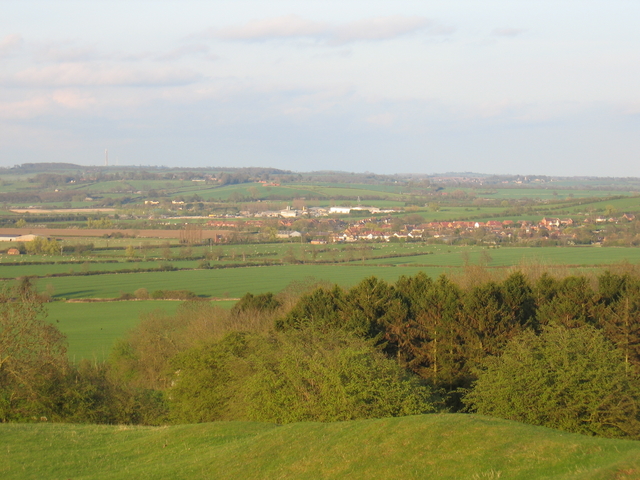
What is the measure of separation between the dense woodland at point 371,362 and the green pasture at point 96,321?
13.8 feet

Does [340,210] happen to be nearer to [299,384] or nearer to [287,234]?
[287,234]

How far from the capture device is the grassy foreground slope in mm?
11562

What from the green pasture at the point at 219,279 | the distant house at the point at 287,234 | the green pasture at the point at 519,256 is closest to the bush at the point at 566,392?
the green pasture at the point at 219,279

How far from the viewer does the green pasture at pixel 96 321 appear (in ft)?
139

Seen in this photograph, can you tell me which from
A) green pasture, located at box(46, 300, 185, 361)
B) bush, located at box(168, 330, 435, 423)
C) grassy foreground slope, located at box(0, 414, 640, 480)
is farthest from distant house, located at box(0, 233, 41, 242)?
grassy foreground slope, located at box(0, 414, 640, 480)

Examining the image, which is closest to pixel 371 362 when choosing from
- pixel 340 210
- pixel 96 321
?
pixel 96 321

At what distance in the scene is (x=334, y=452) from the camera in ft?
43.5

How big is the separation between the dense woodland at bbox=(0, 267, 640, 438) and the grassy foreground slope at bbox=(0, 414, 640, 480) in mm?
4046

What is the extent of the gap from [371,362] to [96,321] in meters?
35.4

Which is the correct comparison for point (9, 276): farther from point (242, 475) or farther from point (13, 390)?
point (242, 475)

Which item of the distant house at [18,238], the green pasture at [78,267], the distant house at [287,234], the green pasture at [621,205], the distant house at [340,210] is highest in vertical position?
the green pasture at [621,205]

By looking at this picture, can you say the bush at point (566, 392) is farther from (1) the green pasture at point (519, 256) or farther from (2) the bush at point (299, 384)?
(1) the green pasture at point (519, 256)

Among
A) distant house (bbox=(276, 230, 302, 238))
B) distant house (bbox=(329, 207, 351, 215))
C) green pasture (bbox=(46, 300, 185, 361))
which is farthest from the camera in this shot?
distant house (bbox=(329, 207, 351, 215))

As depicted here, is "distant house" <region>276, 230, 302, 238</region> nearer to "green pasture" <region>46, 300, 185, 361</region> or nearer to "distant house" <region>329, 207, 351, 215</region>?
"distant house" <region>329, 207, 351, 215</region>
